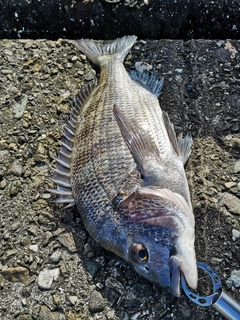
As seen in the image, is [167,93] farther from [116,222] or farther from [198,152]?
[116,222]

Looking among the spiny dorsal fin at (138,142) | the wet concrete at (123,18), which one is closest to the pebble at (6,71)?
the wet concrete at (123,18)

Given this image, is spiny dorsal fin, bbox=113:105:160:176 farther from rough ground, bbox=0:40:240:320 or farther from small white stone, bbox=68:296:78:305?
small white stone, bbox=68:296:78:305

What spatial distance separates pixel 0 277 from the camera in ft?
8.59

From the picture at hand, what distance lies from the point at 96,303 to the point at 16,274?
0.57 m

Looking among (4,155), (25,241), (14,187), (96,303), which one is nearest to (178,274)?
(96,303)

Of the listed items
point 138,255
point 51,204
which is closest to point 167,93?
point 51,204

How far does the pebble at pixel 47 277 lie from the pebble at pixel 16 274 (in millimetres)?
95

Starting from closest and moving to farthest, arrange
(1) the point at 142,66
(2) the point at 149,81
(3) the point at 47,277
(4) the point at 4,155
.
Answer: (3) the point at 47,277, (4) the point at 4,155, (2) the point at 149,81, (1) the point at 142,66

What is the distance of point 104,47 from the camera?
11.8ft

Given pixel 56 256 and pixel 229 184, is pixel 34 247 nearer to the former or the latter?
pixel 56 256

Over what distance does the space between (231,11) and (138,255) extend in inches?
102

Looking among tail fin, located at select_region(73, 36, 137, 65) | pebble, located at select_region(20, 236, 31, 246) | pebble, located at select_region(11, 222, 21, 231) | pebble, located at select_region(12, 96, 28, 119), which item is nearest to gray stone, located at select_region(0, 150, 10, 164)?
pebble, located at select_region(12, 96, 28, 119)

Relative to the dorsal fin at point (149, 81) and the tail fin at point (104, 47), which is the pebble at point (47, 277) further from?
the tail fin at point (104, 47)

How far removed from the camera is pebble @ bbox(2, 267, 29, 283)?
8.51ft
